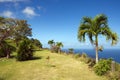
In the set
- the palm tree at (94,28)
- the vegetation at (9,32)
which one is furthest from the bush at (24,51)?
the palm tree at (94,28)

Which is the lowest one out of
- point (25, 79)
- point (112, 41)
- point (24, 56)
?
point (25, 79)

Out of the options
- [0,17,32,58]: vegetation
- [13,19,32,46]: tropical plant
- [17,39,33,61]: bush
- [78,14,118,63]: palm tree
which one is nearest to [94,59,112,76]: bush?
[78,14,118,63]: palm tree

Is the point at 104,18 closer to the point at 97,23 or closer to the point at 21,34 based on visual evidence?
the point at 97,23

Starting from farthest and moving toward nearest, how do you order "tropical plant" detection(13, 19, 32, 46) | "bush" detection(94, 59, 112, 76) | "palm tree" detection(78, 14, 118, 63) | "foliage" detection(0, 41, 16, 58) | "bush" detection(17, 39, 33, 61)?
"tropical plant" detection(13, 19, 32, 46) < "foliage" detection(0, 41, 16, 58) < "bush" detection(17, 39, 33, 61) < "palm tree" detection(78, 14, 118, 63) < "bush" detection(94, 59, 112, 76)

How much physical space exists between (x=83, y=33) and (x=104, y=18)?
3.45 meters

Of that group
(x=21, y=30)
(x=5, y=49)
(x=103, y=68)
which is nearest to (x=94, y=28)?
(x=103, y=68)

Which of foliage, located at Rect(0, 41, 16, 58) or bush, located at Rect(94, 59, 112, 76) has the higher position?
foliage, located at Rect(0, 41, 16, 58)

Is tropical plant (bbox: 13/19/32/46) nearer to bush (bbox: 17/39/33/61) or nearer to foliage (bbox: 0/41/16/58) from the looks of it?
foliage (bbox: 0/41/16/58)

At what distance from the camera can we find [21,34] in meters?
51.4

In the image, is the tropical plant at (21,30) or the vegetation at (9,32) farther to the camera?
the tropical plant at (21,30)

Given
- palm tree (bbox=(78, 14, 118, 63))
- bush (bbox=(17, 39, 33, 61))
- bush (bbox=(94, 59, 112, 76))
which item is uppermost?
palm tree (bbox=(78, 14, 118, 63))

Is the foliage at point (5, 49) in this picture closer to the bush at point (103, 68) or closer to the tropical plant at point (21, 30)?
the tropical plant at point (21, 30)

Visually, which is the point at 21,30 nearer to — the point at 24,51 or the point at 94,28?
the point at 24,51

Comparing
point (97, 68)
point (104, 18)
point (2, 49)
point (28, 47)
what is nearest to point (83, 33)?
point (104, 18)
